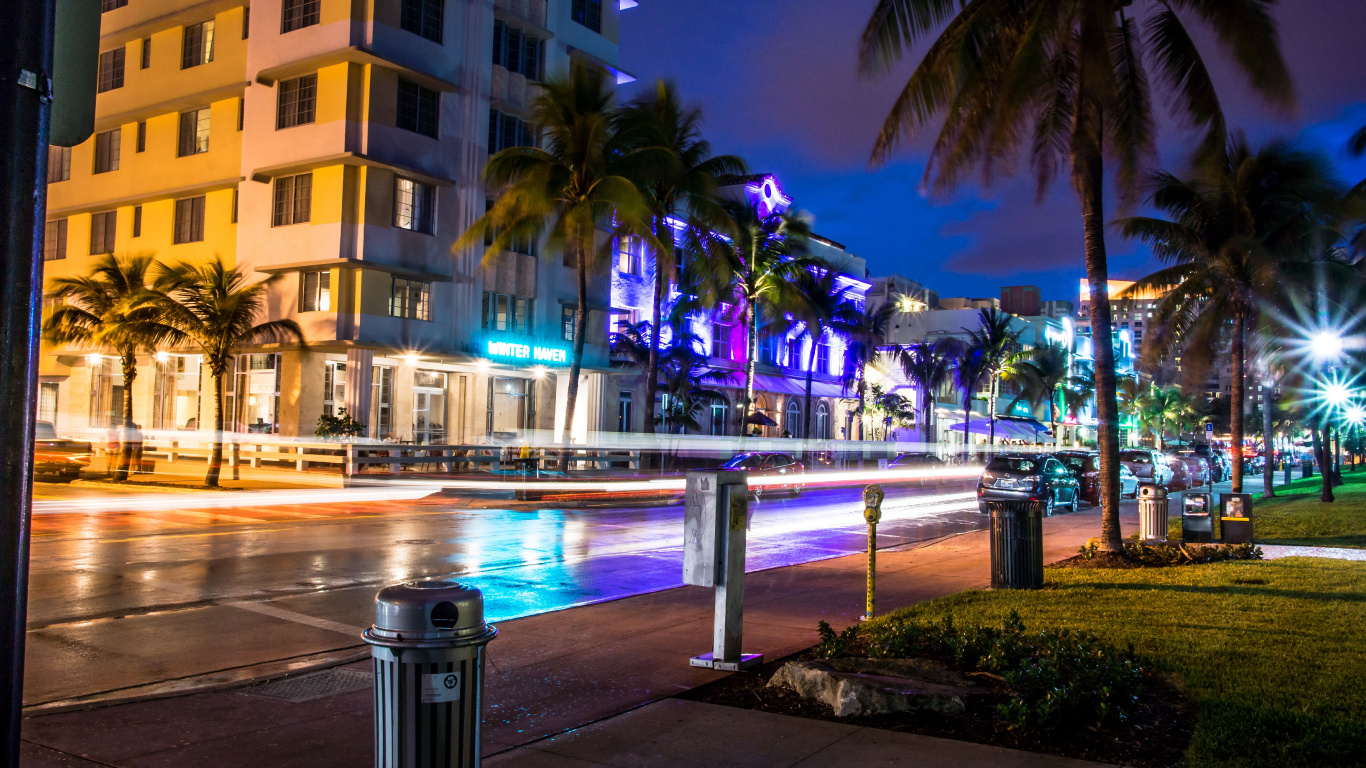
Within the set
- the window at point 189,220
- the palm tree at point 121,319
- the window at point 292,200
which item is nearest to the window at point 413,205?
the window at point 292,200

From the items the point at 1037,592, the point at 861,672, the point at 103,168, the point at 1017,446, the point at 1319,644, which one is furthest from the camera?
the point at 1017,446

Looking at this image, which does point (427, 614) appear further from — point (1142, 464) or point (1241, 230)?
point (1142, 464)

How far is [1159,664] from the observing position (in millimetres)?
7180

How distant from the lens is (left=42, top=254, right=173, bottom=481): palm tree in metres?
25.7

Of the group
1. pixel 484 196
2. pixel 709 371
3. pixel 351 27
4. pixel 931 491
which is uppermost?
pixel 351 27

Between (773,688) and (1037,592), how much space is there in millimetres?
5229

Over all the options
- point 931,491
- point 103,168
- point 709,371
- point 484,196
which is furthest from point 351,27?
point 931,491

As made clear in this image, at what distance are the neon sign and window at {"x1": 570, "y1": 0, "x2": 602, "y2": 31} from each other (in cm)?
1315

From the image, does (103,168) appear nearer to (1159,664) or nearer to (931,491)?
(931,491)

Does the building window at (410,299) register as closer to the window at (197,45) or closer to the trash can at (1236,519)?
the window at (197,45)

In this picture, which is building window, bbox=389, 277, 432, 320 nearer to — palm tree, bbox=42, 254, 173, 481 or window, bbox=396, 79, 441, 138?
window, bbox=396, 79, 441, 138

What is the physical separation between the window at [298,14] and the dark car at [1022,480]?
81.9 ft

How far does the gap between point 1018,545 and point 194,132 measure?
3508cm

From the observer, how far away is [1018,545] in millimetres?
11102
